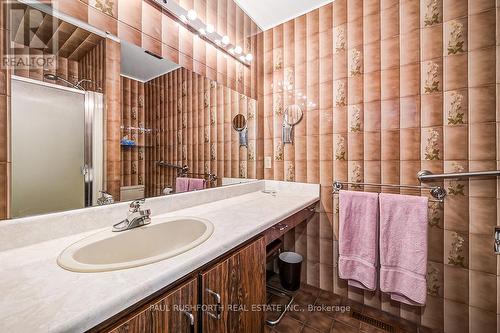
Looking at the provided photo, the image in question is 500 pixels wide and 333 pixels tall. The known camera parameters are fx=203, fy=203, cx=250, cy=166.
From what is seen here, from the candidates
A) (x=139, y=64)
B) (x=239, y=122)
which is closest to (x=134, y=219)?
(x=139, y=64)

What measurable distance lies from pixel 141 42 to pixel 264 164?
4.17 ft

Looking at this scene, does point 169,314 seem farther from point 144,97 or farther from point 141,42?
point 141,42

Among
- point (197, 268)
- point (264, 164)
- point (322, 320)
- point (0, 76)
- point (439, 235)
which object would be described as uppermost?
point (0, 76)

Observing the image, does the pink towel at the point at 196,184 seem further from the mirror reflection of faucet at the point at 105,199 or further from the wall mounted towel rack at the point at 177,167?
the mirror reflection of faucet at the point at 105,199

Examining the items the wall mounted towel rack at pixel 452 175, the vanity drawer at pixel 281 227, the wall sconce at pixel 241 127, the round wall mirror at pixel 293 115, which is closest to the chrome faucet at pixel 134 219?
the vanity drawer at pixel 281 227

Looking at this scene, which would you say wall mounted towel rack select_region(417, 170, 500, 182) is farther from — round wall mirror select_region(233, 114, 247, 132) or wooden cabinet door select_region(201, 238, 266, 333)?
round wall mirror select_region(233, 114, 247, 132)

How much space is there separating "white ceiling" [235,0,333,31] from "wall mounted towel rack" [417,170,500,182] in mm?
1397

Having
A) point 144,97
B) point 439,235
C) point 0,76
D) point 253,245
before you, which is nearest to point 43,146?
point 0,76

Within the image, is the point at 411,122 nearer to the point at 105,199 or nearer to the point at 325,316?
the point at 325,316

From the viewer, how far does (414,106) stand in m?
1.27

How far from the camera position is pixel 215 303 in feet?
2.35

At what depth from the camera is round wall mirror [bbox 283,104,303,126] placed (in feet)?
5.51

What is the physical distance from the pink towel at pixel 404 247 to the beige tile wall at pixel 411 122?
0.46ft

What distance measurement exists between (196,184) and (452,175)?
151 cm
